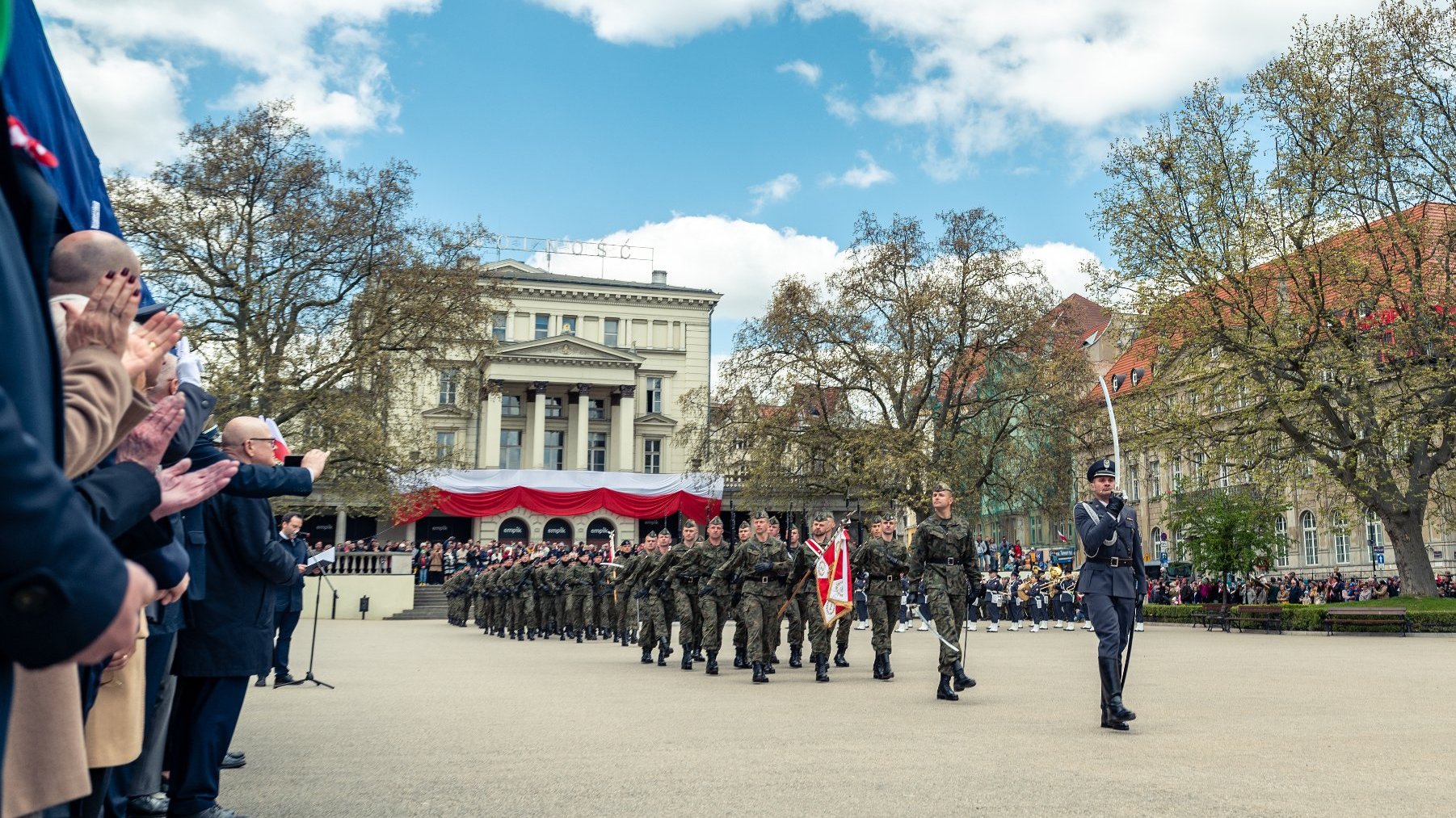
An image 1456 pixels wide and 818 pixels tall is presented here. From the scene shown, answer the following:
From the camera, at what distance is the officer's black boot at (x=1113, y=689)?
31.4 feet

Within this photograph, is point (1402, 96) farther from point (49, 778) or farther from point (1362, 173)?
point (49, 778)

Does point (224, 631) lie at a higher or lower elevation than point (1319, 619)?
higher

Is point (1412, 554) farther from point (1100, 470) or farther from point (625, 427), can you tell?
point (625, 427)

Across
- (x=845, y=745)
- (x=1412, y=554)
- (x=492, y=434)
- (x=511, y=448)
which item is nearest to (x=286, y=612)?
(x=845, y=745)

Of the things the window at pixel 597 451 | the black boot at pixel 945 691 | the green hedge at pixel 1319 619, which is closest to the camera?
the black boot at pixel 945 691

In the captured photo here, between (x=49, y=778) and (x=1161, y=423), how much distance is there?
34.3 meters

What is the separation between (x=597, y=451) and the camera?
251ft

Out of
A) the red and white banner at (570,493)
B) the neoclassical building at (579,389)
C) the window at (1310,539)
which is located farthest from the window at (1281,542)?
the neoclassical building at (579,389)

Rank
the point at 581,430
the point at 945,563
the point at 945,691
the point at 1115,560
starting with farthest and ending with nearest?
the point at 581,430 < the point at 945,563 < the point at 945,691 < the point at 1115,560

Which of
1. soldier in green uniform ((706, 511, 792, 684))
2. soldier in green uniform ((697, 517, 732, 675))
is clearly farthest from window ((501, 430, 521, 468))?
soldier in green uniform ((706, 511, 792, 684))

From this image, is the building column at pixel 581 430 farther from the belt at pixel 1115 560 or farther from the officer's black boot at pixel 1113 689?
the officer's black boot at pixel 1113 689

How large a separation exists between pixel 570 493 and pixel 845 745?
53.3 meters

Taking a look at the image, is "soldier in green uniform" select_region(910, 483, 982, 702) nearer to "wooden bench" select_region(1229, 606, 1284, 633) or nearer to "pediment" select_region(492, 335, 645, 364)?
"wooden bench" select_region(1229, 606, 1284, 633)

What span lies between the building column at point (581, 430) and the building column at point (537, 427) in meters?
2.08
